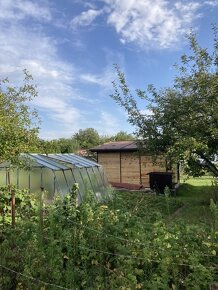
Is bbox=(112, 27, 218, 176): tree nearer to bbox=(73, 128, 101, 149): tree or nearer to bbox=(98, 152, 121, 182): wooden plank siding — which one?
bbox=(98, 152, 121, 182): wooden plank siding

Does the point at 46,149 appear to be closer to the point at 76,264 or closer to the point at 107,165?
the point at 76,264

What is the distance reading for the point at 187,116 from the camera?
9.65 meters

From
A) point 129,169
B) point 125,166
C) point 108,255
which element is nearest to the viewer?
point 108,255

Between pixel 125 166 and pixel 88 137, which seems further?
pixel 88 137

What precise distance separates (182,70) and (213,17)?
5.44 ft

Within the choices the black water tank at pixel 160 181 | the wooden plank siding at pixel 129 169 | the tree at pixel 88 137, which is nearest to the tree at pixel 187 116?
the black water tank at pixel 160 181

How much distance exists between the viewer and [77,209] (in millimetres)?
5242

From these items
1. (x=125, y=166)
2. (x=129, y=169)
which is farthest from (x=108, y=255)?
(x=125, y=166)

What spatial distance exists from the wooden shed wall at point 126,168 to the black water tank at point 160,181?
221 centimetres

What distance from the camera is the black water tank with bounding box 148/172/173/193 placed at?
19.3 meters

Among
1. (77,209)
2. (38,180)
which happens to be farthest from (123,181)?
(77,209)

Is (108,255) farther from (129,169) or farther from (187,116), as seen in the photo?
(129,169)

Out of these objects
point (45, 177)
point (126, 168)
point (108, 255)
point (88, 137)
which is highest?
point (88, 137)

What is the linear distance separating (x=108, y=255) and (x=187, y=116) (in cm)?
617
